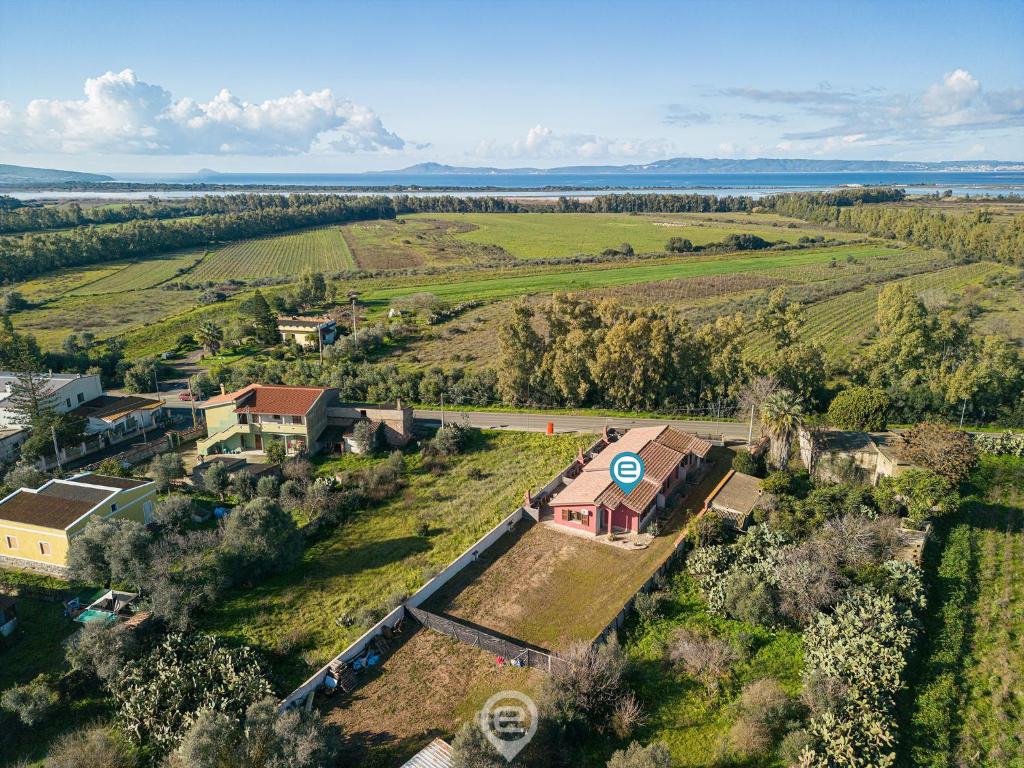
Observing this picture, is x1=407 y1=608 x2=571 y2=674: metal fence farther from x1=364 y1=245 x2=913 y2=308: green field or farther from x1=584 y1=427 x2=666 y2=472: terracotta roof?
x1=364 y1=245 x2=913 y2=308: green field

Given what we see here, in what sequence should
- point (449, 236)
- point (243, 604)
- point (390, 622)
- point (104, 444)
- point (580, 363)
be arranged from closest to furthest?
point (390, 622) → point (243, 604) → point (104, 444) → point (580, 363) → point (449, 236)

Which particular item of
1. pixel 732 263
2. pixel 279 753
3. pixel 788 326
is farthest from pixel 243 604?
pixel 732 263

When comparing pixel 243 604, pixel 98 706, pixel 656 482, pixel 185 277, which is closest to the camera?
pixel 98 706

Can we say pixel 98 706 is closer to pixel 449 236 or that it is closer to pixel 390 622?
pixel 390 622

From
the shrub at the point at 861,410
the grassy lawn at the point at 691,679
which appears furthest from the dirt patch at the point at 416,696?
the shrub at the point at 861,410

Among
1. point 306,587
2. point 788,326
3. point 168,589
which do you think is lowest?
point 306,587

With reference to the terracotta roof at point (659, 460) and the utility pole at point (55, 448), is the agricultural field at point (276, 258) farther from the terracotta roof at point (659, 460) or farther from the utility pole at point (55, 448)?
the terracotta roof at point (659, 460)

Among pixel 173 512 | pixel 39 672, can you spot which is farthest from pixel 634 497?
pixel 39 672
